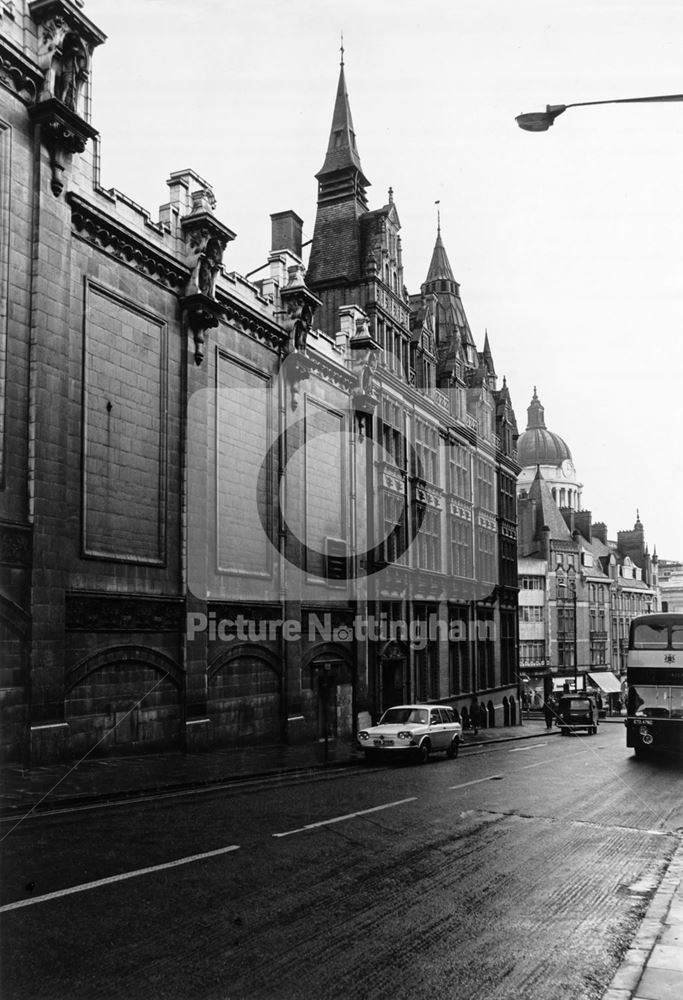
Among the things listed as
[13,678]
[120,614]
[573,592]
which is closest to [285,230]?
[120,614]

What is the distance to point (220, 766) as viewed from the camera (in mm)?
21391

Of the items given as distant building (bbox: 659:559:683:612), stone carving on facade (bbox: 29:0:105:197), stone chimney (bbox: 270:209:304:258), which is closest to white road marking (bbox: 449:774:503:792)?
stone carving on facade (bbox: 29:0:105:197)

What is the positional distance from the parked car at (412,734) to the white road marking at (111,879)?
1234cm

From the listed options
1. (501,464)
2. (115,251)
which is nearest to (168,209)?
(115,251)

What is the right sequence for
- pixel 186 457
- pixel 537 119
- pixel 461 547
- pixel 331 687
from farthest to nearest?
pixel 461 547 < pixel 331 687 < pixel 186 457 < pixel 537 119

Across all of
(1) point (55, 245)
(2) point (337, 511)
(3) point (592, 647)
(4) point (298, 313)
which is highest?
(4) point (298, 313)

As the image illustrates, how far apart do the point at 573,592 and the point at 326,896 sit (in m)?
80.1

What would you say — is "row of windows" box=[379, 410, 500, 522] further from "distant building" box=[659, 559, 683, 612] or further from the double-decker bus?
"distant building" box=[659, 559, 683, 612]

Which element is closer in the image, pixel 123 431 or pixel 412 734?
pixel 123 431

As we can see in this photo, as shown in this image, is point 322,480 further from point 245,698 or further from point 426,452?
point 426,452

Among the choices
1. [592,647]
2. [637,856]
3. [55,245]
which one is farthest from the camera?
[592,647]

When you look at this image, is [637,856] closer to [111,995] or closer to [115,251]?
[111,995]

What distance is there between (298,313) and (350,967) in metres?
26.0

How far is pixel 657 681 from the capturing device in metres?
25.5
